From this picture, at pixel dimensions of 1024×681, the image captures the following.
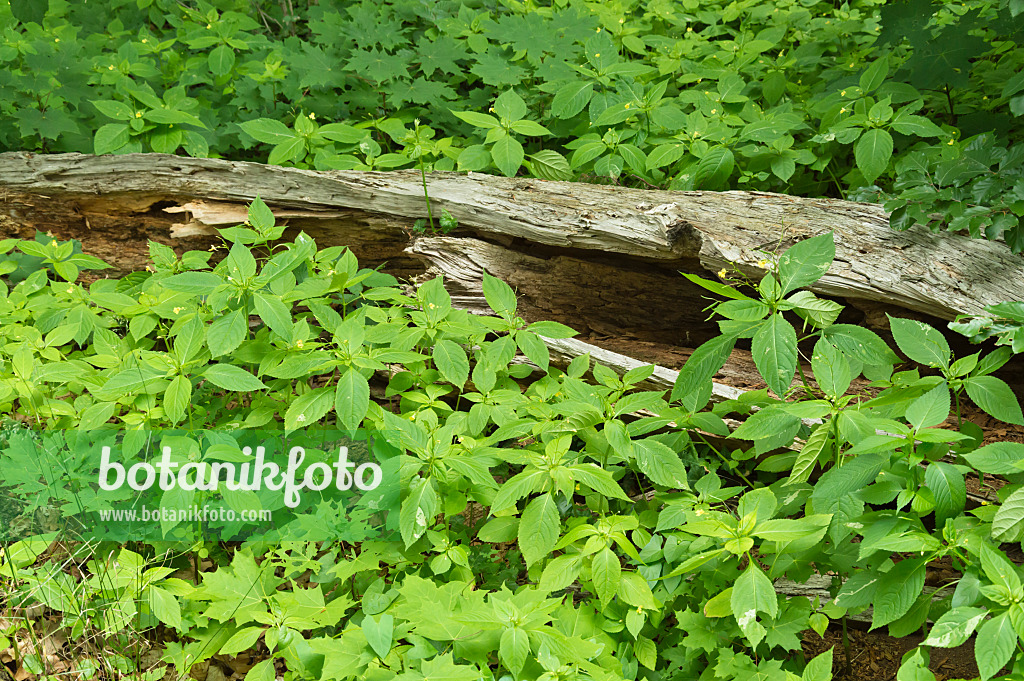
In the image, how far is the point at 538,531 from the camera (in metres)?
1.93

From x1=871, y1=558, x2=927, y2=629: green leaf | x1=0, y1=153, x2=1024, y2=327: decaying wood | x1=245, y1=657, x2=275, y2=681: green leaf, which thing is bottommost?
x1=245, y1=657, x2=275, y2=681: green leaf

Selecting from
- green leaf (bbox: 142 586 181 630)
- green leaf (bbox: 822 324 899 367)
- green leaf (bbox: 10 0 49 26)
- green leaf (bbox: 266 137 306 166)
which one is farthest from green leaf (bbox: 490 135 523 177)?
green leaf (bbox: 10 0 49 26)

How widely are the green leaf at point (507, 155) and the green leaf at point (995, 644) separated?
94.4 inches

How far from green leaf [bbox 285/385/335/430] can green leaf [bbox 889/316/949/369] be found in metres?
1.74

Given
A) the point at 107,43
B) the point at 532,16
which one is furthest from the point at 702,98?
the point at 107,43

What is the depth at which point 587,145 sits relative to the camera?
3246 mm

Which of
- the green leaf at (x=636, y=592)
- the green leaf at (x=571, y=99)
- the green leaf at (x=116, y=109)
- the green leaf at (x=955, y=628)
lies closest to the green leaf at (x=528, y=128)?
the green leaf at (x=571, y=99)

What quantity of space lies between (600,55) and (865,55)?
1669mm

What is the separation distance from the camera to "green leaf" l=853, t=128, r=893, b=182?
2.81 meters

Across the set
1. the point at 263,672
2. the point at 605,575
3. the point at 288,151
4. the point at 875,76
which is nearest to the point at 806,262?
the point at 605,575

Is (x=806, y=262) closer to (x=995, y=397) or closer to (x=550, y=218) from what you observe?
(x=995, y=397)

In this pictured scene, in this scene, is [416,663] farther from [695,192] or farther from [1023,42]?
[1023,42]

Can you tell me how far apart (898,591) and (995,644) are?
25 cm

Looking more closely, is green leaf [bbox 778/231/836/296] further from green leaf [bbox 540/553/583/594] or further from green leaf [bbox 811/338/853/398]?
green leaf [bbox 540/553/583/594]
